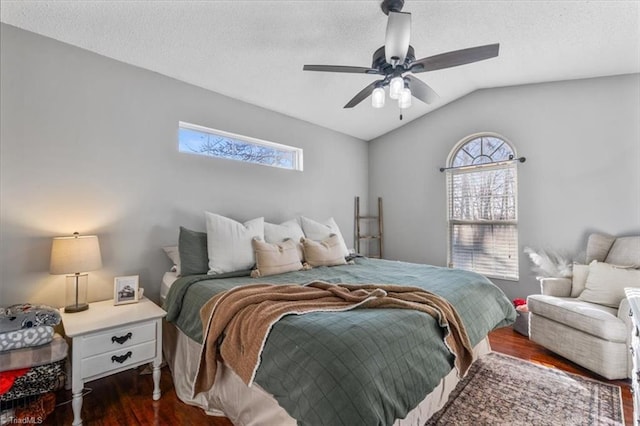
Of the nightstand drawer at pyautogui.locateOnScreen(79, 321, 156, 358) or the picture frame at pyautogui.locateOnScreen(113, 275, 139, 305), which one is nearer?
the nightstand drawer at pyautogui.locateOnScreen(79, 321, 156, 358)

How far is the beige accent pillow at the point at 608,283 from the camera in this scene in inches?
96.8

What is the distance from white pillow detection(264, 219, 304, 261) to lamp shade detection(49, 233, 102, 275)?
1333 mm

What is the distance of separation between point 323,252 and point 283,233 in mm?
458

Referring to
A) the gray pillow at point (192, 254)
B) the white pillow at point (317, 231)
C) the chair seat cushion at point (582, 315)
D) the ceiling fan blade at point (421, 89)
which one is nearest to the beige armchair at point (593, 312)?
the chair seat cushion at point (582, 315)

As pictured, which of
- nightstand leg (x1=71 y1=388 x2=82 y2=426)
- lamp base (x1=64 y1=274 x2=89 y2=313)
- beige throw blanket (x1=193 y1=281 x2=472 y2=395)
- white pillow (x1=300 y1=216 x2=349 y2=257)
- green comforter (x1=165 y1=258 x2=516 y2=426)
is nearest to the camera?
green comforter (x1=165 y1=258 x2=516 y2=426)

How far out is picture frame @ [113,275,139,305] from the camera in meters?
2.18

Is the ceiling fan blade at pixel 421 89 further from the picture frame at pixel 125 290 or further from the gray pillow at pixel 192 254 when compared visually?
the picture frame at pixel 125 290

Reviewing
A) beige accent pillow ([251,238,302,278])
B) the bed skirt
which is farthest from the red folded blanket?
beige accent pillow ([251,238,302,278])

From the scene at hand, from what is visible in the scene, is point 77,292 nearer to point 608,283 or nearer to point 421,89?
point 421,89

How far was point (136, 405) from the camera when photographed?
1.92 meters

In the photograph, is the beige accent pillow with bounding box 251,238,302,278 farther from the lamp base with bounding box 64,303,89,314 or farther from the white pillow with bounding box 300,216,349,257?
the lamp base with bounding box 64,303,89,314

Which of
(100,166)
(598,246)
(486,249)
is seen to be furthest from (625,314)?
(100,166)

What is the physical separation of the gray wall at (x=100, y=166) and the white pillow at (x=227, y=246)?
20.0 inches

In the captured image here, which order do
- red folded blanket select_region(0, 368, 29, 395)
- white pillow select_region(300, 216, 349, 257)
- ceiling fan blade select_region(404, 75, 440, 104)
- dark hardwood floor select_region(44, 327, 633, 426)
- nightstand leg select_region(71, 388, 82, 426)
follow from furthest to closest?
white pillow select_region(300, 216, 349, 257) < ceiling fan blade select_region(404, 75, 440, 104) < dark hardwood floor select_region(44, 327, 633, 426) < nightstand leg select_region(71, 388, 82, 426) < red folded blanket select_region(0, 368, 29, 395)
